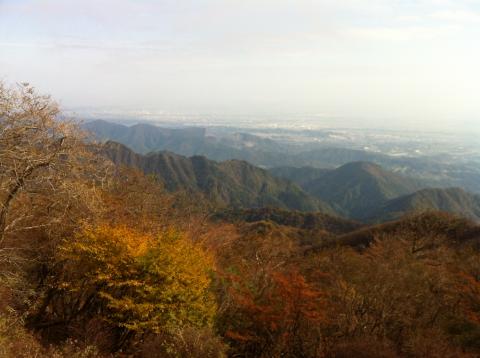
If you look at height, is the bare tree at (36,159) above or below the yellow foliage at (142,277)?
above

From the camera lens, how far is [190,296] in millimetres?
18672

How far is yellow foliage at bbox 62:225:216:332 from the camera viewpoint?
17875mm

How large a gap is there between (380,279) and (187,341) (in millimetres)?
13078

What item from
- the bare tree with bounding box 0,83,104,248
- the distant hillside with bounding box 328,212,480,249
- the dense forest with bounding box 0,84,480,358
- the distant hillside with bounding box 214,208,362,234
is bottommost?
the distant hillside with bounding box 214,208,362,234

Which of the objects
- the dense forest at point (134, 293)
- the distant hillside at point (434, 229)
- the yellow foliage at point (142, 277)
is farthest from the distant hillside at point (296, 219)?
the yellow foliage at point (142, 277)

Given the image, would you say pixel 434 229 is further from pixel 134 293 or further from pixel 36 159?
pixel 36 159

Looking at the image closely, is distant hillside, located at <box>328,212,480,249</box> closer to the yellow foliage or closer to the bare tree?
the yellow foliage

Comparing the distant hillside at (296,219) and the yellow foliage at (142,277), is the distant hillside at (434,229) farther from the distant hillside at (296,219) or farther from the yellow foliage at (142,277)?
the distant hillside at (296,219)

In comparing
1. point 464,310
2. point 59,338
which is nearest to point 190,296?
point 59,338

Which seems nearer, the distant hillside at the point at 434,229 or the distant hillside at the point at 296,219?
the distant hillside at the point at 434,229

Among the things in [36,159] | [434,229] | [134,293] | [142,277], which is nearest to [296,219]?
[434,229]

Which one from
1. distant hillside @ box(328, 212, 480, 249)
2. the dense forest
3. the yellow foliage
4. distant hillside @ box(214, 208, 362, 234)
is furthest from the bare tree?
distant hillside @ box(214, 208, 362, 234)

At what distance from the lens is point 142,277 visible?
1848 cm

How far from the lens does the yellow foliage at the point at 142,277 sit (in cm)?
1788
